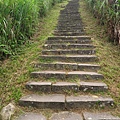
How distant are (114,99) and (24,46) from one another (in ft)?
8.72

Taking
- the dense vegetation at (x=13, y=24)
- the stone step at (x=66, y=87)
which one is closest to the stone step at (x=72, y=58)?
the dense vegetation at (x=13, y=24)

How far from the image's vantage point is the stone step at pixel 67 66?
3508 millimetres

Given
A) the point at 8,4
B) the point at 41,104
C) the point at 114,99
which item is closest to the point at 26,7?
the point at 8,4

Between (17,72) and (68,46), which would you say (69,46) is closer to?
(68,46)

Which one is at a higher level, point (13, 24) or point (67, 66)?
point (13, 24)

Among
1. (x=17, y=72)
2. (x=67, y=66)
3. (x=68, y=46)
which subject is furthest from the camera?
(x=68, y=46)

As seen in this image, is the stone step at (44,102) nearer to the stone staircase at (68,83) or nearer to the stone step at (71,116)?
the stone staircase at (68,83)

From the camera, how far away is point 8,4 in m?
4.08

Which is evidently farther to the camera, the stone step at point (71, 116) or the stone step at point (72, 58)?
the stone step at point (72, 58)

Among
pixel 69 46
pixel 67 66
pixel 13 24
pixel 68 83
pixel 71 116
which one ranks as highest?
pixel 13 24

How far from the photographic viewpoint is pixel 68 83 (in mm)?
3045

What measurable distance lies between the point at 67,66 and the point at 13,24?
1.72m

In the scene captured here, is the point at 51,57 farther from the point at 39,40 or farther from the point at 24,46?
the point at 39,40

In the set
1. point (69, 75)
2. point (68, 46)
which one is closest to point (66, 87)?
point (69, 75)
